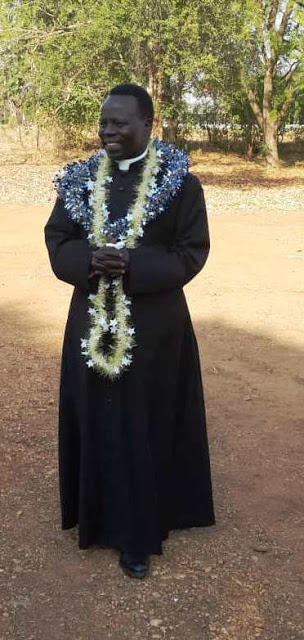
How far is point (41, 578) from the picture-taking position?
3176 millimetres

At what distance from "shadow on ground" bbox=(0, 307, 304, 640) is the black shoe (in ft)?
0.12

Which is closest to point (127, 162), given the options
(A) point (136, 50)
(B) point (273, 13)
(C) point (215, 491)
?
(C) point (215, 491)

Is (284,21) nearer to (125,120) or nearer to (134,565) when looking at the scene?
(125,120)

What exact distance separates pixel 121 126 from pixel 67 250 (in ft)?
1.75

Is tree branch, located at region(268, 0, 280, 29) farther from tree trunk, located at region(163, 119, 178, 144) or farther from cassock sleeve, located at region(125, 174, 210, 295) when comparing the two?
cassock sleeve, located at region(125, 174, 210, 295)

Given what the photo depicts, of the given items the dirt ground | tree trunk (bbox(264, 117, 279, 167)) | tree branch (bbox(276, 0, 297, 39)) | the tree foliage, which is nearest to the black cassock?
the dirt ground

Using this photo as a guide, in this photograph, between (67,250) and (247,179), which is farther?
(247,179)

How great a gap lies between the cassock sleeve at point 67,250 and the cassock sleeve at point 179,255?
18 centimetres

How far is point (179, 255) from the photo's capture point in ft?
9.58

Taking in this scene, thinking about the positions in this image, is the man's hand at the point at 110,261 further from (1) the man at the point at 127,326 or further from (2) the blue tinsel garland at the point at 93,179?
(2) the blue tinsel garland at the point at 93,179

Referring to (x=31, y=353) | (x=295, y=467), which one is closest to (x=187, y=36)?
(x=31, y=353)

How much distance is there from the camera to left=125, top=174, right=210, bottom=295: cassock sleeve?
285cm

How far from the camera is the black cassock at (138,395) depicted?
9.61 feet

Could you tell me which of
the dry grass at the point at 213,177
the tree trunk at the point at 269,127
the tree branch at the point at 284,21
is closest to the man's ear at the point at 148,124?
the dry grass at the point at 213,177
